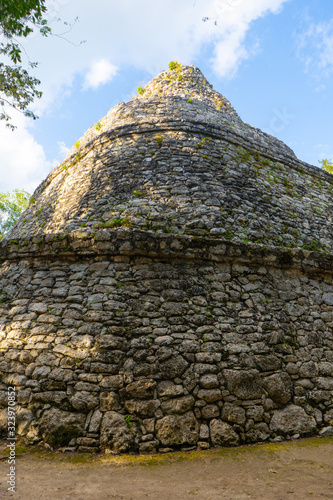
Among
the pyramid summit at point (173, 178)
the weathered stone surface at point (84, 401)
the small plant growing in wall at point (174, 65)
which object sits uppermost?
the small plant growing in wall at point (174, 65)

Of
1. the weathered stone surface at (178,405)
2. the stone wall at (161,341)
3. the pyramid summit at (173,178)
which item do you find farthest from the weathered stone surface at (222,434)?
the pyramid summit at (173,178)

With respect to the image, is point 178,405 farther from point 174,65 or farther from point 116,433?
point 174,65

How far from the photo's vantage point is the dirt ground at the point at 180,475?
3.12 m

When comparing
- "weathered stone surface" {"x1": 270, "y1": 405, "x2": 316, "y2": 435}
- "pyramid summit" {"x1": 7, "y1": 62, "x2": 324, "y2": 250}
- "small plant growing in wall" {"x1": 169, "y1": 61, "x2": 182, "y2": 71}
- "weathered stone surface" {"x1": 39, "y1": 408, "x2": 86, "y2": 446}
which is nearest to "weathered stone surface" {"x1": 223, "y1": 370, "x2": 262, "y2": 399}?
"weathered stone surface" {"x1": 270, "y1": 405, "x2": 316, "y2": 435}

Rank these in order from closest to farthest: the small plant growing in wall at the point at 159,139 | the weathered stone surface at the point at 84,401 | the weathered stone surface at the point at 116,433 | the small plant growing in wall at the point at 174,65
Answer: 1. the weathered stone surface at the point at 116,433
2. the weathered stone surface at the point at 84,401
3. the small plant growing in wall at the point at 159,139
4. the small plant growing in wall at the point at 174,65

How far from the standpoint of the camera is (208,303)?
5.04 metres

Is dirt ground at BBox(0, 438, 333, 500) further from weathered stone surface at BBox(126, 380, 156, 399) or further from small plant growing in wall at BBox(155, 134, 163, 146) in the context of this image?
small plant growing in wall at BBox(155, 134, 163, 146)

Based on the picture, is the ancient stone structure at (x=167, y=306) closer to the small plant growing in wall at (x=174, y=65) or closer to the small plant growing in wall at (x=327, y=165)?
the small plant growing in wall at (x=174, y=65)

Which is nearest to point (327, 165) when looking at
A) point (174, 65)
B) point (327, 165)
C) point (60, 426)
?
point (327, 165)

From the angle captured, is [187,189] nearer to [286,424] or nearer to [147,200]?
[147,200]

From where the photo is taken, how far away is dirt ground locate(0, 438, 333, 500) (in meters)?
3.12

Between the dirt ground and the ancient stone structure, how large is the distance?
23 cm

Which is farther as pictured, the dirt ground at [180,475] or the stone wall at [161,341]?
the stone wall at [161,341]

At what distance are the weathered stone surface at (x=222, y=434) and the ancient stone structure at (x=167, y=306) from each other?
0.02 metres
